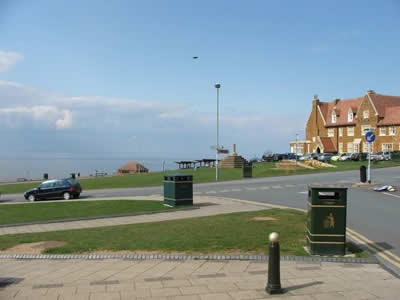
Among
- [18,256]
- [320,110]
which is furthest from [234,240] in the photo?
[320,110]

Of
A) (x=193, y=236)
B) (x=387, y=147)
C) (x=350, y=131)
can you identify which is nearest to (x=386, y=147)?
(x=387, y=147)

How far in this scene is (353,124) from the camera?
232 ft

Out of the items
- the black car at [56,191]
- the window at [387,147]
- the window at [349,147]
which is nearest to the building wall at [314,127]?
the window at [349,147]

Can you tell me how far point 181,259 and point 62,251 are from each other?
277cm

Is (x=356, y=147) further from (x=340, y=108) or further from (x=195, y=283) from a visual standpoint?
(x=195, y=283)

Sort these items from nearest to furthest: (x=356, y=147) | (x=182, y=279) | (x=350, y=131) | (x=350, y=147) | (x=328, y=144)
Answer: (x=182, y=279) < (x=356, y=147) < (x=350, y=147) < (x=350, y=131) < (x=328, y=144)

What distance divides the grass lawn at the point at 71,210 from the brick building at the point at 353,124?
5441 cm

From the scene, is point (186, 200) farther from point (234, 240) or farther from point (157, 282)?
point (157, 282)

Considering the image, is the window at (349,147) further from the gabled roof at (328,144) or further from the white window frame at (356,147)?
the gabled roof at (328,144)

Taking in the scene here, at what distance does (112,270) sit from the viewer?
766 cm

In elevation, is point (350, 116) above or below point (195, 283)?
above

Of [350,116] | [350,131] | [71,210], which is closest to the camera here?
[71,210]

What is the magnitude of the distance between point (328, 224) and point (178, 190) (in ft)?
31.3

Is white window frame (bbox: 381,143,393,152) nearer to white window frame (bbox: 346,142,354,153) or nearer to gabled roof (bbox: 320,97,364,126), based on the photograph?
white window frame (bbox: 346,142,354,153)
